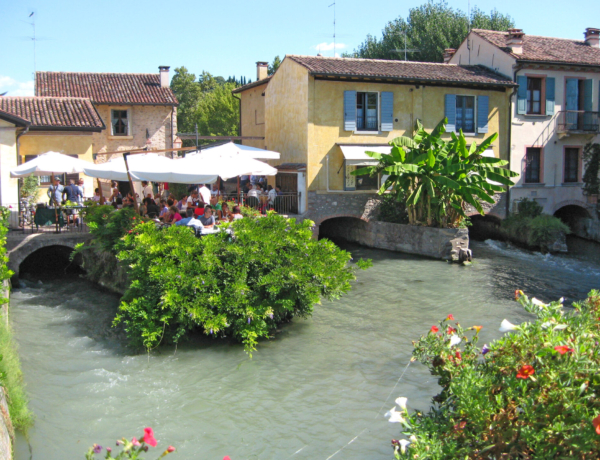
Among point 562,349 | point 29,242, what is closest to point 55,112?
point 29,242

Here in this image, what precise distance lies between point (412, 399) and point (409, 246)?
12.9 metres

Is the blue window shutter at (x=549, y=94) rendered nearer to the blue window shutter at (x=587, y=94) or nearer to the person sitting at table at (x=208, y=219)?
the blue window shutter at (x=587, y=94)

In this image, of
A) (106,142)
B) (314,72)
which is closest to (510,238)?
(314,72)

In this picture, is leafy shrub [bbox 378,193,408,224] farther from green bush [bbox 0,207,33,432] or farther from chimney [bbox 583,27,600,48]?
green bush [bbox 0,207,33,432]

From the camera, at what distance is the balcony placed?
81.7ft

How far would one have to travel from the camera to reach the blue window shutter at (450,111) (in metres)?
23.8

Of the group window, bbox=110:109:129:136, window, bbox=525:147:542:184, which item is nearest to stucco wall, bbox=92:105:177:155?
window, bbox=110:109:129:136

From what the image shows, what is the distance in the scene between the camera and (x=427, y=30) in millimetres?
42125

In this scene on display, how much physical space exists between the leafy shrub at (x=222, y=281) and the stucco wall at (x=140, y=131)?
19.5 metres

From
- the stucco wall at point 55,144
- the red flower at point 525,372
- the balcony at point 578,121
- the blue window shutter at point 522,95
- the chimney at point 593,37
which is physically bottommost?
the red flower at point 525,372

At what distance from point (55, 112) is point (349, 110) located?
11660 millimetres

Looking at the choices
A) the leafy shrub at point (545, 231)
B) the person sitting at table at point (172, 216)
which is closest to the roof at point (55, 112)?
the person sitting at table at point (172, 216)

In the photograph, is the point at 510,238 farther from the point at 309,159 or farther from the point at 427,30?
the point at 427,30

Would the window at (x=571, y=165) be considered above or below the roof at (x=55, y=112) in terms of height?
below
